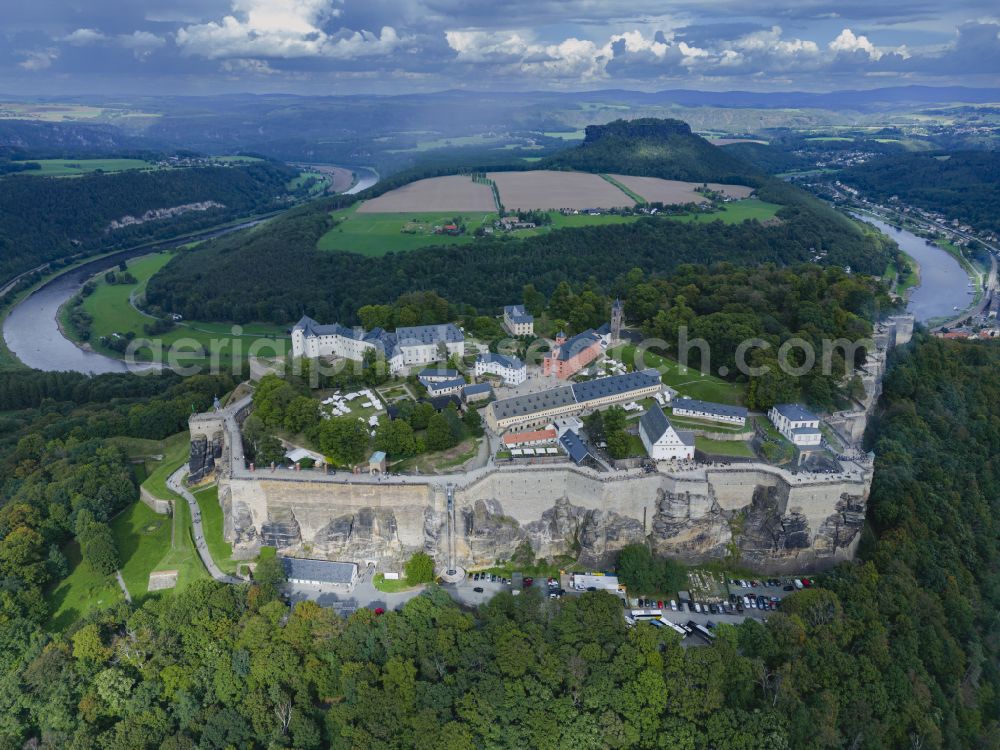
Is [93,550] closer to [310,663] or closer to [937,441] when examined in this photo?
[310,663]

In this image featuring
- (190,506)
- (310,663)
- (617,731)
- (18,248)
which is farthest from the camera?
(18,248)

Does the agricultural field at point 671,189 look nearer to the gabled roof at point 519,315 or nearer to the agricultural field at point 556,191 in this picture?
the agricultural field at point 556,191

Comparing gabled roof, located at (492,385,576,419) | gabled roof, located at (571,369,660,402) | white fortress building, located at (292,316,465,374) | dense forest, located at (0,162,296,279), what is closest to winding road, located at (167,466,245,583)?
white fortress building, located at (292,316,465,374)

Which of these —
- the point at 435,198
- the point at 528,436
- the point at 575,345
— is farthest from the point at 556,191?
the point at 528,436

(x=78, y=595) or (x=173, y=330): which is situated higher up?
(x=78, y=595)

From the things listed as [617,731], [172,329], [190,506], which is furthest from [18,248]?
[617,731]

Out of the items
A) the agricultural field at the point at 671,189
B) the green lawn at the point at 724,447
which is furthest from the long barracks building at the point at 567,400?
the agricultural field at the point at 671,189

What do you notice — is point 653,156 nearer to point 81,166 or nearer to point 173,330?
point 173,330
